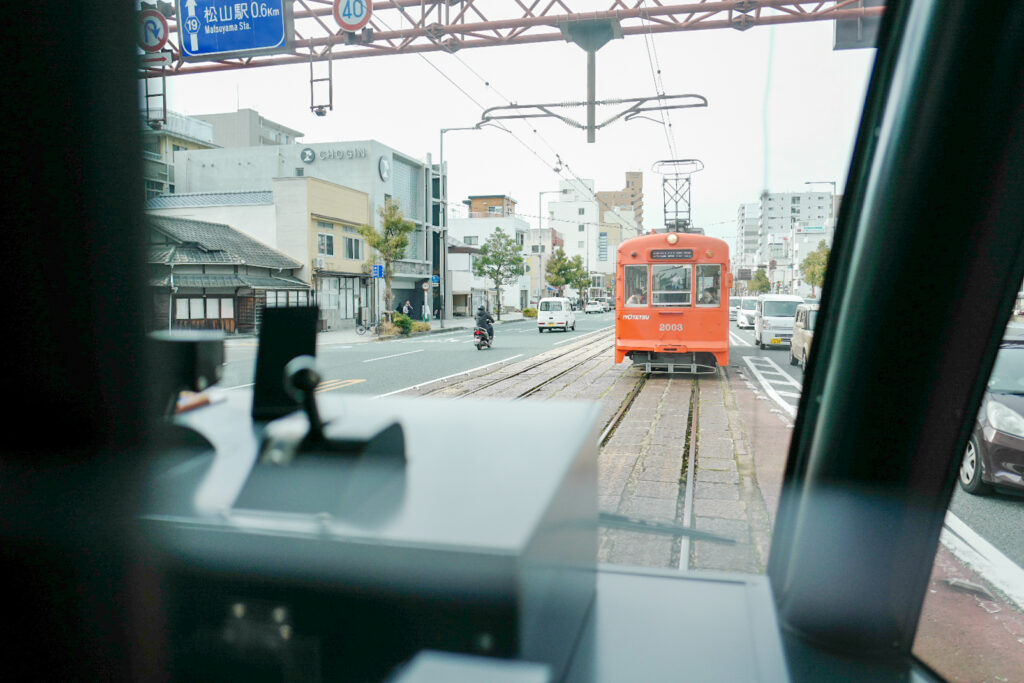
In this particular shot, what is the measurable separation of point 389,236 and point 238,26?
0.38 meters

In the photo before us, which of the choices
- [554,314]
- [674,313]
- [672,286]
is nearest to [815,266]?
[674,313]

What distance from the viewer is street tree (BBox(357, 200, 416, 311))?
1.05m

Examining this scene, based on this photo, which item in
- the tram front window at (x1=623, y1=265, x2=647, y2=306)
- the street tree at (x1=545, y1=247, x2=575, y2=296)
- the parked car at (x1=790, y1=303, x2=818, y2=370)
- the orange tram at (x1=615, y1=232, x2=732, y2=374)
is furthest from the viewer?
the tram front window at (x1=623, y1=265, x2=647, y2=306)

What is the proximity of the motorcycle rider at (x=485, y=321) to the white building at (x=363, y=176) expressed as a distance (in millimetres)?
639

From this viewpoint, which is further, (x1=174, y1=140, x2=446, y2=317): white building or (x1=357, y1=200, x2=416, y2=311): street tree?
(x1=357, y1=200, x2=416, y2=311): street tree

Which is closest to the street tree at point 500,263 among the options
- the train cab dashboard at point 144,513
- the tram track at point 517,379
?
the tram track at point 517,379

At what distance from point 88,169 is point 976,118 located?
4.09 ft

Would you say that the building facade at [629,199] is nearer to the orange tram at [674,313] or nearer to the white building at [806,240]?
the white building at [806,240]

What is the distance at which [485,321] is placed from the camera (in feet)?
7.22

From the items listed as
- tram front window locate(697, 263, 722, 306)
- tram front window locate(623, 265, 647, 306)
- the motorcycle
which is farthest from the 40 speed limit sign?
tram front window locate(623, 265, 647, 306)

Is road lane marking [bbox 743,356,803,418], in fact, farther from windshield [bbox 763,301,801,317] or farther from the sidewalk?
the sidewalk

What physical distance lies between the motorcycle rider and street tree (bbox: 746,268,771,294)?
786mm

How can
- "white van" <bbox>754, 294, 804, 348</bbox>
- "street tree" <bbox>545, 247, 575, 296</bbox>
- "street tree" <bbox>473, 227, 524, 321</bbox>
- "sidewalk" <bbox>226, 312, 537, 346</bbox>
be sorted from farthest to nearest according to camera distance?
"street tree" <bbox>545, 247, 575, 296</bbox>, "street tree" <bbox>473, 227, 524, 321</bbox>, "white van" <bbox>754, 294, 804, 348</bbox>, "sidewalk" <bbox>226, 312, 537, 346</bbox>

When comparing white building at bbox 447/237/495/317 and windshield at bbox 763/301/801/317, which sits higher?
white building at bbox 447/237/495/317
